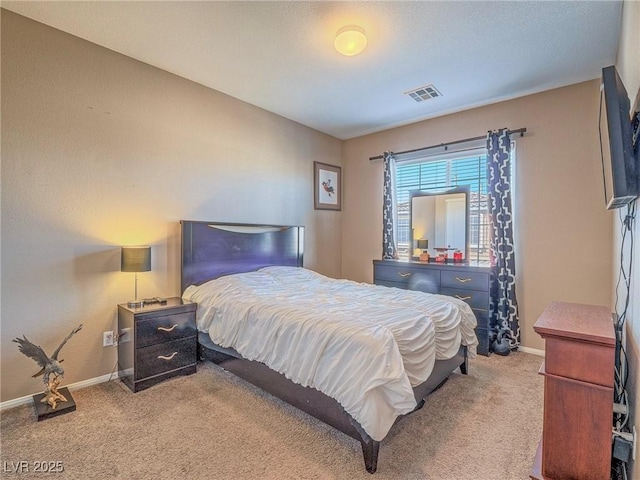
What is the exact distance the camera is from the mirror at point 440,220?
3.93 metres

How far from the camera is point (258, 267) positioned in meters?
3.80

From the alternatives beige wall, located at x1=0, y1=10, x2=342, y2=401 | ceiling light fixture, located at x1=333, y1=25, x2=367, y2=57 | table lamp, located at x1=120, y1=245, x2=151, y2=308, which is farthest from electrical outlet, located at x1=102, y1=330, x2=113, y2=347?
ceiling light fixture, located at x1=333, y1=25, x2=367, y2=57

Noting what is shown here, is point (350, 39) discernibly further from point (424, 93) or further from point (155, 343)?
point (155, 343)

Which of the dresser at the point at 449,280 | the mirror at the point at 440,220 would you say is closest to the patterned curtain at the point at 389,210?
the mirror at the point at 440,220

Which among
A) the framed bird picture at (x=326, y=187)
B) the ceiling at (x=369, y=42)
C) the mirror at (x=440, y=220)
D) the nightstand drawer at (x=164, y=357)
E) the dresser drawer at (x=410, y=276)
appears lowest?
the nightstand drawer at (x=164, y=357)

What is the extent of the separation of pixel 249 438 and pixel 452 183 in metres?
3.56

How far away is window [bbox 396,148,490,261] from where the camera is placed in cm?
381

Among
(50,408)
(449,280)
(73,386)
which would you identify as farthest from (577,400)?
(73,386)

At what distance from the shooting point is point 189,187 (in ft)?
10.8

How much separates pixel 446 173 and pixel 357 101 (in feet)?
4.83

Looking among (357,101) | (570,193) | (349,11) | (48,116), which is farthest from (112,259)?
(570,193)

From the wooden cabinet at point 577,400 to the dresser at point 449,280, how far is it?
207cm

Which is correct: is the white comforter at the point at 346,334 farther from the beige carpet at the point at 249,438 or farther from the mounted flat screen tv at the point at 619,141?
the mounted flat screen tv at the point at 619,141

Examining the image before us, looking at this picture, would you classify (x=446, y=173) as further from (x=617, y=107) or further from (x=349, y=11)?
(x=617, y=107)
